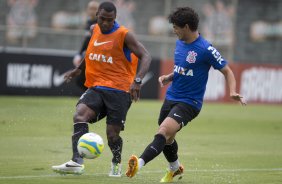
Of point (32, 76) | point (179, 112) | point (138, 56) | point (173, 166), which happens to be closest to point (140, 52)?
point (138, 56)

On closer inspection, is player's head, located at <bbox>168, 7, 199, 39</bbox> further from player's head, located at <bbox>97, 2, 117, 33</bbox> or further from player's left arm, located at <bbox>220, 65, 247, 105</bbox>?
player's head, located at <bbox>97, 2, 117, 33</bbox>

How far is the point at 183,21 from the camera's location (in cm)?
1016

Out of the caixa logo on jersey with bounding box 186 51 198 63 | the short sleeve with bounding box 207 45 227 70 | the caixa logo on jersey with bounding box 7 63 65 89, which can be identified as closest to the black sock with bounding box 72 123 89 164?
the caixa logo on jersey with bounding box 186 51 198 63

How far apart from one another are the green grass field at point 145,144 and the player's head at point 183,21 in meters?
1.99

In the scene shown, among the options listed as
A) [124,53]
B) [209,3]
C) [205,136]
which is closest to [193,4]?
[209,3]

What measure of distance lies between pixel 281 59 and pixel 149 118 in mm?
13552

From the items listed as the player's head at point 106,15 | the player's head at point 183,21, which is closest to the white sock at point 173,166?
the player's head at point 183,21

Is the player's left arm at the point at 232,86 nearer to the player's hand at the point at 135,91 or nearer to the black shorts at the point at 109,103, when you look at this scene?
the player's hand at the point at 135,91

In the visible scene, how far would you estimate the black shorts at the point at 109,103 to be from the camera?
34.3ft

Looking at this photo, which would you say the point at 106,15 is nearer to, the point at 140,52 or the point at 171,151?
the point at 140,52

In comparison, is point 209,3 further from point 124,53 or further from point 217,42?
point 124,53

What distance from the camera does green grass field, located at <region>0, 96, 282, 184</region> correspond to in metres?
10.8

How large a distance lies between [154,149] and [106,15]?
198 centimetres

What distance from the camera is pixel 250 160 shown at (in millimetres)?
13320
